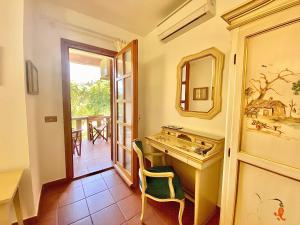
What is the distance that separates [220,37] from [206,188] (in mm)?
1681

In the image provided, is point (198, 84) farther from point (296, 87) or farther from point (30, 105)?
point (30, 105)

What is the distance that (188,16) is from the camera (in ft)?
5.59

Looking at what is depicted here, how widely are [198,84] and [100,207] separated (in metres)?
2.02

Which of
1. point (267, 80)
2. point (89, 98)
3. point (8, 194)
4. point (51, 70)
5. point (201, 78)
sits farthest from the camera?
point (89, 98)

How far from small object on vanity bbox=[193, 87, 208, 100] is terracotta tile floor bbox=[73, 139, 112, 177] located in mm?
2151

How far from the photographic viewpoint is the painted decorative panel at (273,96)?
2.56 feet

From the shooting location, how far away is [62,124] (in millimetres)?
2104

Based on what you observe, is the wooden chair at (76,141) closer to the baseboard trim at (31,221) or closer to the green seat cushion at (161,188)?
the baseboard trim at (31,221)

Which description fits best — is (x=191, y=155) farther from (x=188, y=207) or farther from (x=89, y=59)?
(x=89, y=59)

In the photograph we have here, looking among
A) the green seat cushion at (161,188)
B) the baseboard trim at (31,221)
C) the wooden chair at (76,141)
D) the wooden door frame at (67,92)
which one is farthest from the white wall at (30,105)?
the wooden chair at (76,141)

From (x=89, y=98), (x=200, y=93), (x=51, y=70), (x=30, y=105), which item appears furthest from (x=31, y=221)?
(x=89, y=98)

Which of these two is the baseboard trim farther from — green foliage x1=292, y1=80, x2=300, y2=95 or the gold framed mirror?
green foliage x1=292, y1=80, x2=300, y2=95

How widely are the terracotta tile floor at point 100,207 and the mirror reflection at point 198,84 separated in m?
1.32

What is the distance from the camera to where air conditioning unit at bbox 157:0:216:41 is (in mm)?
1562
